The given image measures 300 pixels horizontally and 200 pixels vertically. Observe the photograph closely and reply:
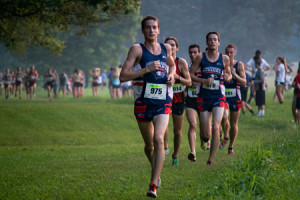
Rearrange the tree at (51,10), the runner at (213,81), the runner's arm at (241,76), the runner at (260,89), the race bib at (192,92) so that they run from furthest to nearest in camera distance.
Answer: the runner at (260,89), the tree at (51,10), the race bib at (192,92), the runner's arm at (241,76), the runner at (213,81)

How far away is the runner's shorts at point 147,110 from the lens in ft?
23.2

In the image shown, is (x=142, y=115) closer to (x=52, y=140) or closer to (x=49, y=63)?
(x=52, y=140)

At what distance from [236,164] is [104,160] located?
3.80 m

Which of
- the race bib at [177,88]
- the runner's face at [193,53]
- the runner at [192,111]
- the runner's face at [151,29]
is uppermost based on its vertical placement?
the runner's face at [151,29]

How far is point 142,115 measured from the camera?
23.4ft

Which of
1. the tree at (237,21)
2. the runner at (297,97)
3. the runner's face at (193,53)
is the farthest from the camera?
the tree at (237,21)

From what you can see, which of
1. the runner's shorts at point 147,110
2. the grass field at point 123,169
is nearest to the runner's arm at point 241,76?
the grass field at point 123,169

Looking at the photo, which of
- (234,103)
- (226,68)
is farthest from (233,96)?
(226,68)

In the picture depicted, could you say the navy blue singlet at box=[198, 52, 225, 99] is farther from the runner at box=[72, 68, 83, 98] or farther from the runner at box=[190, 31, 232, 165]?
the runner at box=[72, 68, 83, 98]

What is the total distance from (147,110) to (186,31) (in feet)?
273

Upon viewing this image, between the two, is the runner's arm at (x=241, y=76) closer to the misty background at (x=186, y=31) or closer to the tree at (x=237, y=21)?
the misty background at (x=186, y=31)

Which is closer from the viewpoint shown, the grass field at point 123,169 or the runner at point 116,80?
the grass field at point 123,169

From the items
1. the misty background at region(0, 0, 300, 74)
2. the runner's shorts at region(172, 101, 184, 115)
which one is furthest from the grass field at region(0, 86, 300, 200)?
the misty background at region(0, 0, 300, 74)

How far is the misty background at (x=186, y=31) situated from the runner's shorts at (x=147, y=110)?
5238 centimetres
